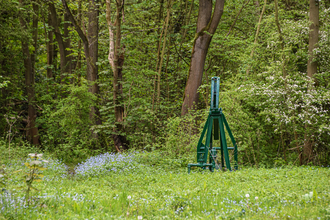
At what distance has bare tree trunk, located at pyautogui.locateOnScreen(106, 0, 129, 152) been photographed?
12.1m

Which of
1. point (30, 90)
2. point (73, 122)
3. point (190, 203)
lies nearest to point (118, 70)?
point (73, 122)

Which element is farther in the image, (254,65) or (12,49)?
(12,49)

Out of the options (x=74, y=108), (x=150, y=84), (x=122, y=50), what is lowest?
(x=74, y=108)

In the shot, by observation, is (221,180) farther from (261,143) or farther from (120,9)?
(120,9)

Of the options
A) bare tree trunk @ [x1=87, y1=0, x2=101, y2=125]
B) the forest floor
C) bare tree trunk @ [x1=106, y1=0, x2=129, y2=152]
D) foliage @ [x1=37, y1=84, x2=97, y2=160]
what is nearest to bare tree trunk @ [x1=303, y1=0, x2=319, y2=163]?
the forest floor

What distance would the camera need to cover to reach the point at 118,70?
12359 mm

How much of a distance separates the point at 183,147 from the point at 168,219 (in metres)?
6.63

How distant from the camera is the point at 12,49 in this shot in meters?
15.4

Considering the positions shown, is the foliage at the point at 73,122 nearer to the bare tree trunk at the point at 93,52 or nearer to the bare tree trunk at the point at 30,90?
the bare tree trunk at the point at 93,52

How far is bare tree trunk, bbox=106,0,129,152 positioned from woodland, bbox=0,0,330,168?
0.04 m

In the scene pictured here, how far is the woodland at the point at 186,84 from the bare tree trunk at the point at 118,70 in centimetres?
4

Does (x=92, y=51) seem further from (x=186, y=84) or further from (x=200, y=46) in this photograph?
(x=200, y=46)

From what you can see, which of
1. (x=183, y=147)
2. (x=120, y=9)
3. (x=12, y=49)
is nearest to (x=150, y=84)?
(x=120, y=9)

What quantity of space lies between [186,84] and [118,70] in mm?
2809
